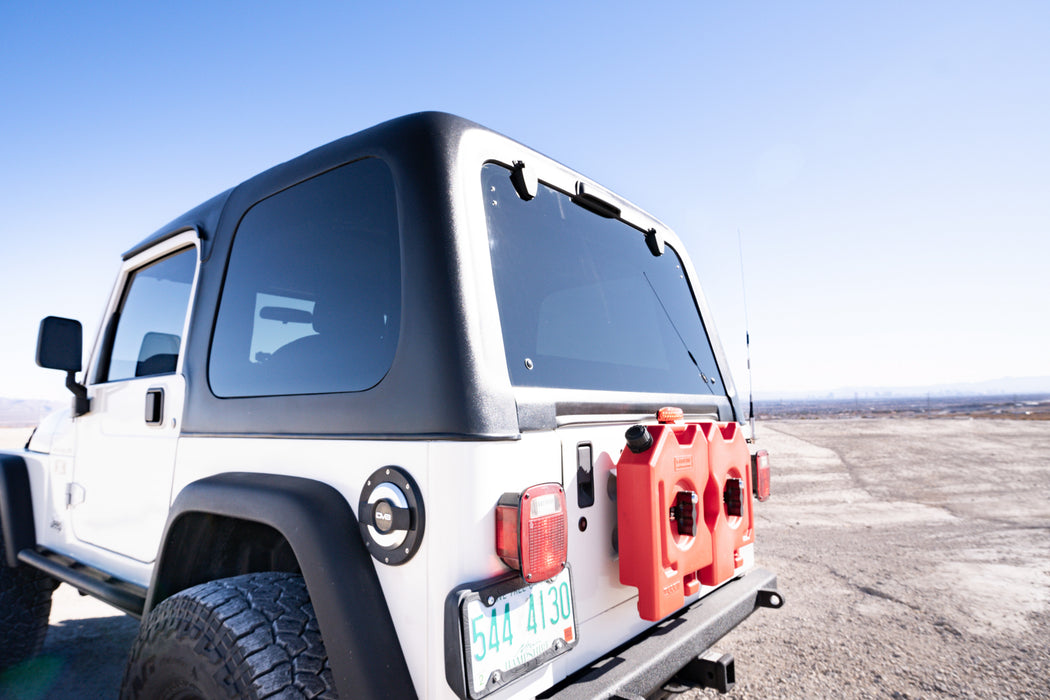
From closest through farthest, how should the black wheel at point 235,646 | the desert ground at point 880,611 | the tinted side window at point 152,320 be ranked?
1. the black wheel at point 235,646
2. the tinted side window at point 152,320
3. the desert ground at point 880,611

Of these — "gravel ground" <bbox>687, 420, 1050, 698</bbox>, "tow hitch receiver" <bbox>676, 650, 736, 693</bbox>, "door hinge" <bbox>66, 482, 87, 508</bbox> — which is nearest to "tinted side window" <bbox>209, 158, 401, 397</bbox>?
"door hinge" <bbox>66, 482, 87, 508</bbox>

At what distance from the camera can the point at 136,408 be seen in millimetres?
2344

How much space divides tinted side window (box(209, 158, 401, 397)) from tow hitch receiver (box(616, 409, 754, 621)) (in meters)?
0.77

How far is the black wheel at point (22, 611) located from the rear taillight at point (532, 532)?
309 cm

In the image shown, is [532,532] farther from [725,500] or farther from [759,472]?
[759,472]

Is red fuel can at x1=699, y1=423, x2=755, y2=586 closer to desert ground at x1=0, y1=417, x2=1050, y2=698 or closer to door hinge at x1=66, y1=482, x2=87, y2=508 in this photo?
desert ground at x1=0, y1=417, x2=1050, y2=698

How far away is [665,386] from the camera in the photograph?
2326 mm

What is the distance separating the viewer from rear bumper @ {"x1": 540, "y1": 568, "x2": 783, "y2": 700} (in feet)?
5.06

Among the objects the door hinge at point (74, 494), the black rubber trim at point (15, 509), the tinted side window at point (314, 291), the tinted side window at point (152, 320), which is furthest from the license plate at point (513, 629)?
the black rubber trim at point (15, 509)

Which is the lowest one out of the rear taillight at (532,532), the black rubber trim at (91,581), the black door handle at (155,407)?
the black rubber trim at (91,581)

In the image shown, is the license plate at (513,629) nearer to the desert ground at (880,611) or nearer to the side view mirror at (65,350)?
the desert ground at (880,611)

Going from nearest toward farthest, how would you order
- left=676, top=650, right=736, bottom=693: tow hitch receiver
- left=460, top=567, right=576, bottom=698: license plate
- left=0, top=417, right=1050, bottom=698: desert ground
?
left=460, top=567, right=576, bottom=698: license plate → left=676, top=650, right=736, bottom=693: tow hitch receiver → left=0, top=417, right=1050, bottom=698: desert ground

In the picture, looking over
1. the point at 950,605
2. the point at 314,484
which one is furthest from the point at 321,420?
the point at 950,605

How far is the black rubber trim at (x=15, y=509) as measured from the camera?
291cm
